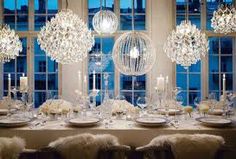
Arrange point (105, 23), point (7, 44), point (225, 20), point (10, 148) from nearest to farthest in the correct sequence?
point (10, 148) → point (105, 23) → point (225, 20) → point (7, 44)

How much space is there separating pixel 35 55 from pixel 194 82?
357cm

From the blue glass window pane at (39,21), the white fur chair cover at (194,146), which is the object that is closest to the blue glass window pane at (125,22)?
the blue glass window pane at (39,21)

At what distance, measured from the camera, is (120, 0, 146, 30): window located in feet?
22.7

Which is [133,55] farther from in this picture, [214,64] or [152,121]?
[214,64]

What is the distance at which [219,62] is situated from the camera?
22.5 feet

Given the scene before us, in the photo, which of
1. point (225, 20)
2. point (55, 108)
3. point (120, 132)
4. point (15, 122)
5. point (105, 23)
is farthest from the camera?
point (225, 20)


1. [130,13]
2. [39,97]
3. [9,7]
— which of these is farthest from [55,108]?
[9,7]

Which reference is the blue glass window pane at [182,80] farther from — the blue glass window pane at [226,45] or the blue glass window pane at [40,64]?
the blue glass window pane at [40,64]

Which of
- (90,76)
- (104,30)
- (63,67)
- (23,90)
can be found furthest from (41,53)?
(23,90)

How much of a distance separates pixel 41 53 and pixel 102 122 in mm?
3740

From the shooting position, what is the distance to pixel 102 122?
377 centimetres

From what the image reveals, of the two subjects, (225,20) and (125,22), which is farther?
(125,22)

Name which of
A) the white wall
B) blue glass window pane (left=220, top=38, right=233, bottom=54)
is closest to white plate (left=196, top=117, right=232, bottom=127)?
the white wall

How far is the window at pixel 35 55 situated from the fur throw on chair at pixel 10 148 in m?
4.12
